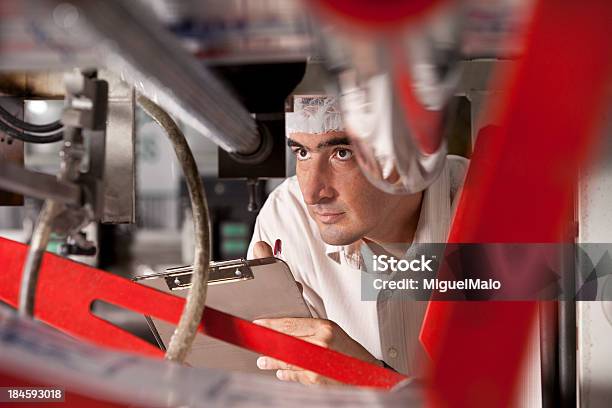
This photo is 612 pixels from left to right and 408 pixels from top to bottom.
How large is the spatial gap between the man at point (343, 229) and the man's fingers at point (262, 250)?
0.11 ft

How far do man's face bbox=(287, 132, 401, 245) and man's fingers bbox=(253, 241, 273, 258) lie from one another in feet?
0.38

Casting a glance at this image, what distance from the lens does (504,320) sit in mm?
408

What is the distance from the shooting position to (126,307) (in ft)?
2.93

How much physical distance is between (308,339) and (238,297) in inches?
6.7

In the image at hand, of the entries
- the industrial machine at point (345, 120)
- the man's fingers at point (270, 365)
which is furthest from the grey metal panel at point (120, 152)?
the man's fingers at point (270, 365)

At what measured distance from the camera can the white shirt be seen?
142 centimetres

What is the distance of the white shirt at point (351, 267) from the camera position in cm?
142

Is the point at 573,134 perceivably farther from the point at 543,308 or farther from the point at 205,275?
the point at 543,308

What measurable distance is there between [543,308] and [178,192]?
5.40 ft

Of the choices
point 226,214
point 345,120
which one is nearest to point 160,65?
point 345,120

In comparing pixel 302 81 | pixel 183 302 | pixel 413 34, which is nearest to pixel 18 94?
pixel 302 81

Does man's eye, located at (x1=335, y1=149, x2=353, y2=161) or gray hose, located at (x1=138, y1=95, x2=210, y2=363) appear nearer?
gray hose, located at (x1=138, y1=95, x2=210, y2=363)

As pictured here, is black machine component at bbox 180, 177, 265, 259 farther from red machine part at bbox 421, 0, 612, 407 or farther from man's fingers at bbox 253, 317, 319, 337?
red machine part at bbox 421, 0, 612, 407

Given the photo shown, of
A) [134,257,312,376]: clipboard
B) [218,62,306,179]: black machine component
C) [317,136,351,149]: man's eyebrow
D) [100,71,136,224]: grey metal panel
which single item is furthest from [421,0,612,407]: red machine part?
[317,136,351,149]: man's eyebrow
